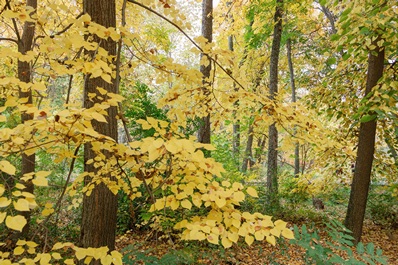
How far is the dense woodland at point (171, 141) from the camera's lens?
1.44 m

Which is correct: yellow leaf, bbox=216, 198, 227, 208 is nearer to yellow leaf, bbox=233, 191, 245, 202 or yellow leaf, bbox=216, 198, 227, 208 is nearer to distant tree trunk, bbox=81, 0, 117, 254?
yellow leaf, bbox=233, 191, 245, 202

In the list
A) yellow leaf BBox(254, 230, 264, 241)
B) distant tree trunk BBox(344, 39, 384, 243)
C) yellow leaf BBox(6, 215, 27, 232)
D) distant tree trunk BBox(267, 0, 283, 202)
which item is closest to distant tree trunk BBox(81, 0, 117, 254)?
yellow leaf BBox(6, 215, 27, 232)

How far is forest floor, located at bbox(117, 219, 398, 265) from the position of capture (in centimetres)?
423

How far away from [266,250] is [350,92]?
3498mm

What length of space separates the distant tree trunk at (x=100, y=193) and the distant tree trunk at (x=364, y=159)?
3898 mm

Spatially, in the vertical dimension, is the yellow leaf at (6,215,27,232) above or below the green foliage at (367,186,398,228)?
above

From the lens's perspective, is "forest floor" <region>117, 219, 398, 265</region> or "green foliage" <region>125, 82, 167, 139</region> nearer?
"forest floor" <region>117, 219, 398, 265</region>

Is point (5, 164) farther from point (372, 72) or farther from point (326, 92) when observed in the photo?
point (326, 92)

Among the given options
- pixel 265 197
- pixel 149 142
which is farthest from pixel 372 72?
pixel 149 142

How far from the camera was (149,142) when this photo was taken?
1336 mm

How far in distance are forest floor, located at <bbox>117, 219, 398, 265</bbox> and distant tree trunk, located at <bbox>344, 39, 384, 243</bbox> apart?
0.81 m

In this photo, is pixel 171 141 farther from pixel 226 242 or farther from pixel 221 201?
pixel 226 242

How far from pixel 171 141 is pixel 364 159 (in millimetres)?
4400

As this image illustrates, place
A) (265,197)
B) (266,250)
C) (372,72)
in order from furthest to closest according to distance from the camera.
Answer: (265,197), (266,250), (372,72)
